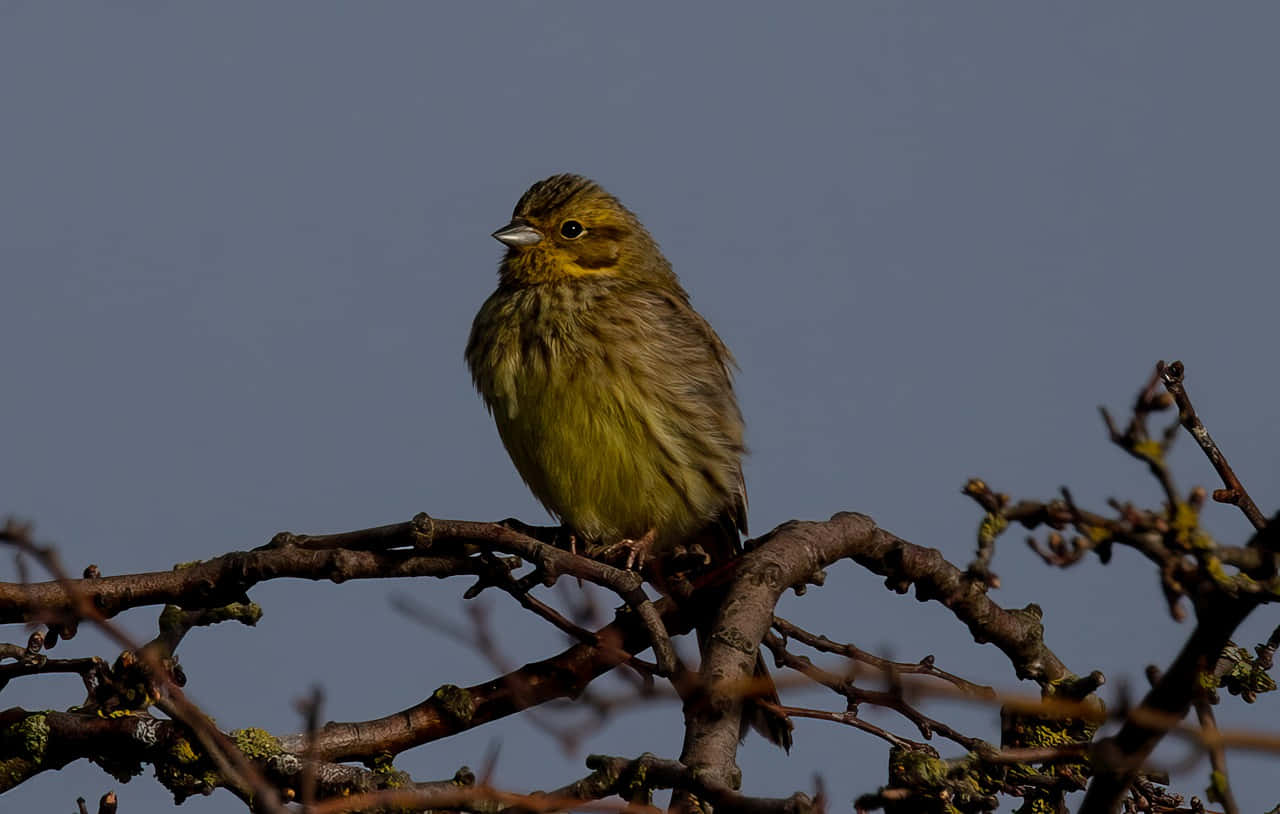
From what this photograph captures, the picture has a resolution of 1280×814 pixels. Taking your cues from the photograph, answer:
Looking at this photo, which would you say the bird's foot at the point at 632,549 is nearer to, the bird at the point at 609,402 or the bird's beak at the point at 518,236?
the bird at the point at 609,402

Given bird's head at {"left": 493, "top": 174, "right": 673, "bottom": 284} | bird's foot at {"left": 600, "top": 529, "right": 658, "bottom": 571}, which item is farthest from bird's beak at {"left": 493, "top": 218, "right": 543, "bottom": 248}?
bird's foot at {"left": 600, "top": 529, "right": 658, "bottom": 571}

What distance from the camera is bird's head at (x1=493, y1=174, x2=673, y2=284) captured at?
24.2 feet

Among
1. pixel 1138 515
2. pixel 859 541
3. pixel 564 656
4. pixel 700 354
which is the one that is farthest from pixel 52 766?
pixel 700 354

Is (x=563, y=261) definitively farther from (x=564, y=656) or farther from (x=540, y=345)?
(x=564, y=656)

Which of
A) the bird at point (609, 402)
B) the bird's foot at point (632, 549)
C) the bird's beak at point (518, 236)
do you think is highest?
the bird's beak at point (518, 236)

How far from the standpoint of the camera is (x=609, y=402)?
6574 mm

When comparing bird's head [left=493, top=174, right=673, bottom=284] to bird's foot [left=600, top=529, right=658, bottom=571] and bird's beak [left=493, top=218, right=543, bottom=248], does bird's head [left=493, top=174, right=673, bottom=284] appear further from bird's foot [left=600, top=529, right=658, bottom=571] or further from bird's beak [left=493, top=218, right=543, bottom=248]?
bird's foot [left=600, top=529, right=658, bottom=571]

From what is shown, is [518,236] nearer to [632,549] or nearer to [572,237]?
[572,237]

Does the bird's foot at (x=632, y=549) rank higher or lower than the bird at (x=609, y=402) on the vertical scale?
lower

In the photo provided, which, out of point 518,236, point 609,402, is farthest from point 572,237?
point 609,402

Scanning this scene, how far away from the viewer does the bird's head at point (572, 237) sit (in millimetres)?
7379

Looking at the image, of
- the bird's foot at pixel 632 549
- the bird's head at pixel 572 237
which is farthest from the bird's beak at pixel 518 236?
the bird's foot at pixel 632 549

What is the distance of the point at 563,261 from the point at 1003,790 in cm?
421

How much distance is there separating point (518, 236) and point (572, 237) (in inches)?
10.2
